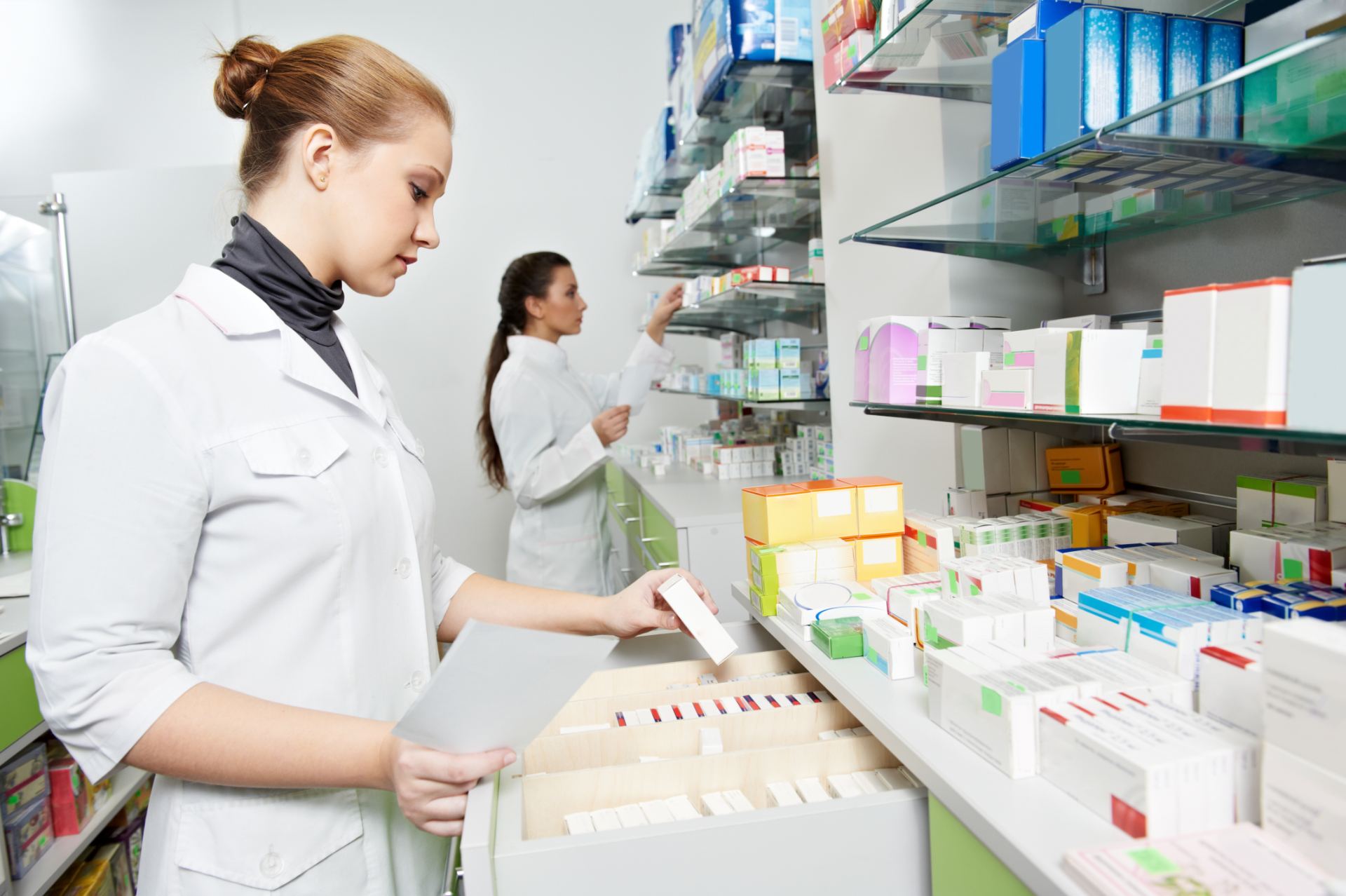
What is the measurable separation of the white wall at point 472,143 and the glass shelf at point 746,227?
4.34ft

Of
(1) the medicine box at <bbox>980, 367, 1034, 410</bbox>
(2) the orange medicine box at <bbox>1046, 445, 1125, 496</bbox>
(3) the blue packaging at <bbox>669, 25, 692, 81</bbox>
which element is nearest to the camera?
(1) the medicine box at <bbox>980, 367, 1034, 410</bbox>

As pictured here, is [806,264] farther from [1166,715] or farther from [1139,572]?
[1166,715]

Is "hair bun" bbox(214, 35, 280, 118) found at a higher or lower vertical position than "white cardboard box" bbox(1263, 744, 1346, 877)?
higher

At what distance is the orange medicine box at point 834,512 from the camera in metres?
1.59

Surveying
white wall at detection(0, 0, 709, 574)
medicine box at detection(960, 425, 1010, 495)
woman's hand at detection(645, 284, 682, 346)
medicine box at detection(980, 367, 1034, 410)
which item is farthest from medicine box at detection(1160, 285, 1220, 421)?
white wall at detection(0, 0, 709, 574)

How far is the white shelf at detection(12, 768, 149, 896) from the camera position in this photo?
2.23 metres

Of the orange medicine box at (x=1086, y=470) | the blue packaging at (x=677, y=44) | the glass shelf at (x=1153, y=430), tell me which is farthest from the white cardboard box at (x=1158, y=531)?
the blue packaging at (x=677, y=44)

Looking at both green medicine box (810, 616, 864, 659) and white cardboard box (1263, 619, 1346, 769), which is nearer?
white cardboard box (1263, 619, 1346, 769)

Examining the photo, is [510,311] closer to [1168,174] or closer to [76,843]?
[76,843]

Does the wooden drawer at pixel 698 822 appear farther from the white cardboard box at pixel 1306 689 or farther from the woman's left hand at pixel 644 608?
the white cardboard box at pixel 1306 689

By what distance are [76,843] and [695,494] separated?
2226 mm

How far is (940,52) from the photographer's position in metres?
1.67

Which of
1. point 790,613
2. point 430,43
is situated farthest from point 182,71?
point 790,613

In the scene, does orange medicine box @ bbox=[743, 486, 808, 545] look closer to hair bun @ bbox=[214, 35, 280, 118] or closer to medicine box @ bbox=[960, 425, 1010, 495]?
medicine box @ bbox=[960, 425, 1010, 495]
